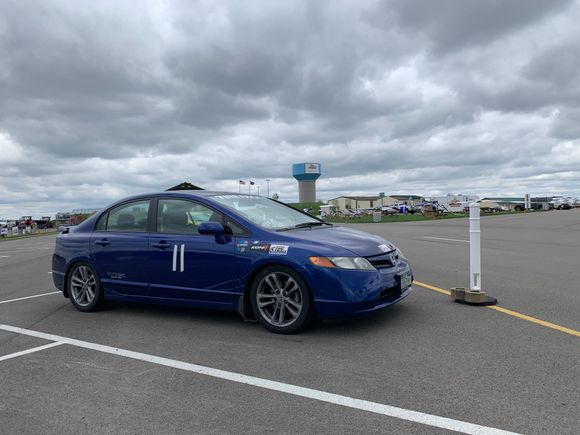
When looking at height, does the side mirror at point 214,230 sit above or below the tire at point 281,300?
above

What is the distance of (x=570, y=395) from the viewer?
3.39 m

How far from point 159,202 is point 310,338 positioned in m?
2.69

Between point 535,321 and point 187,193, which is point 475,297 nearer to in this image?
point 535,321

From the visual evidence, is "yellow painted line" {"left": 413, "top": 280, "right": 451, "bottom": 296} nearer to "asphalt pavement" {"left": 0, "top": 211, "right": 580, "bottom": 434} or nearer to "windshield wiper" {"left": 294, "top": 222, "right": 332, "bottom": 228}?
"asphalt pavement" {"left": 0, "top": 211, "right": 580, "bottom": 434}

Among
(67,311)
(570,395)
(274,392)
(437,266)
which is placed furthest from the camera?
(437,266)

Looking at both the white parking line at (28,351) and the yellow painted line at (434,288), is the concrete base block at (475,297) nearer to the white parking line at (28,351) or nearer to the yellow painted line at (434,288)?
the yellow painted line at (434,288)

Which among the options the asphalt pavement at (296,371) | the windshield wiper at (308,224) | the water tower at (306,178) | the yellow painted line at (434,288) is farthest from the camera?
the water tower at (306,178)

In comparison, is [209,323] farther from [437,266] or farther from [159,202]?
[437,266]

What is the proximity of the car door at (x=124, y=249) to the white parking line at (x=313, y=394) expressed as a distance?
1.17m

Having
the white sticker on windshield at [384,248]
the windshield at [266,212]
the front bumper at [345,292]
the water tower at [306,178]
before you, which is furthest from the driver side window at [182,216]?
the water tower at [306,178]

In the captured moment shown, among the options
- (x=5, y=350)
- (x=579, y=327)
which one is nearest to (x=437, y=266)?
(x=579, y=327)

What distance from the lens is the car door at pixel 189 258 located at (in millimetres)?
5434

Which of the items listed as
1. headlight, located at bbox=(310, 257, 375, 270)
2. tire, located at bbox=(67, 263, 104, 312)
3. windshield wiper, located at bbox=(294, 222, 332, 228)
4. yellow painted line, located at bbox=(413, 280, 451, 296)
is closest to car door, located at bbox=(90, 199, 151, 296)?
tire, located at bbox=(67, 263, 104, 312)

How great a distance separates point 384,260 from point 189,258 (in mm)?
2213
